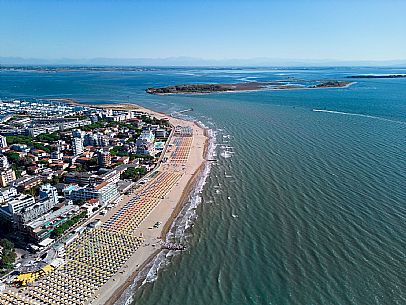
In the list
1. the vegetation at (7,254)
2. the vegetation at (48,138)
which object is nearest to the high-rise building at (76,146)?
the vegetation at (48,138)

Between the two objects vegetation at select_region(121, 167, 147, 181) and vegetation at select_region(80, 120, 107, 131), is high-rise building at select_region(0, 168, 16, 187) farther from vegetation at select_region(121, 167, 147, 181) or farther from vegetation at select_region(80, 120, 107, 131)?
vegetation at select_region(80, 120, 107, 131)

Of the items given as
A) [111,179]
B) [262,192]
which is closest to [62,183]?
[111,179]

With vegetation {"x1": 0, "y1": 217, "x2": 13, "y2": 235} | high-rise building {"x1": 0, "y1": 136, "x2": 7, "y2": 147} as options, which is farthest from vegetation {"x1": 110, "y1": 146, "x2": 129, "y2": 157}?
vegetation {"x1": 0, "y1": 217, "x2": 13, "y2": 235}

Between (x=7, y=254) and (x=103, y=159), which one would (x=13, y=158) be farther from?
(x=7, y=254)

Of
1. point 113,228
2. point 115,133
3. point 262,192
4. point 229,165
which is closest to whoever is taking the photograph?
point 113,228

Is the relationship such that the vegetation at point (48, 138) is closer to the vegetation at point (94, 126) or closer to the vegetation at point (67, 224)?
the vegetation at point (94, 126)

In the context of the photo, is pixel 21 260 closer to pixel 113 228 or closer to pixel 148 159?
pixel 113 228

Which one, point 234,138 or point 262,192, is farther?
point 234,138
